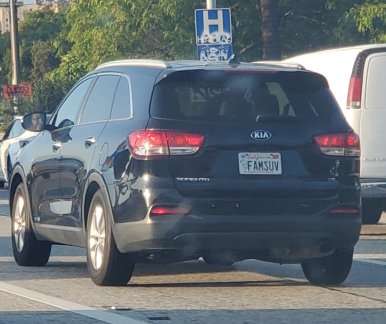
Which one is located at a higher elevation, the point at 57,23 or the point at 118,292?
the point at 118,292

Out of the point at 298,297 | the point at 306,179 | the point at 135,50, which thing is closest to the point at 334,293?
the point at 298,297

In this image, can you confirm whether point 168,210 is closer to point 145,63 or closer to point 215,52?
point 145,63

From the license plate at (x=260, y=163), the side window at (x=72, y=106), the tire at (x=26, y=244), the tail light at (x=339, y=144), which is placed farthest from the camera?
the tire at (x=26, y=244)

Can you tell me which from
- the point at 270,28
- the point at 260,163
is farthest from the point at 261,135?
the point at 270,28

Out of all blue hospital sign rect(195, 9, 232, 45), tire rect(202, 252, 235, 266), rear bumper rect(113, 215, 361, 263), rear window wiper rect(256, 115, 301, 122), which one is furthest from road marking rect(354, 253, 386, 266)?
blue hospital sign rect(195, 9, 232, 45)

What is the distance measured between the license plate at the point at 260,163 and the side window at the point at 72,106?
2054 millimetres

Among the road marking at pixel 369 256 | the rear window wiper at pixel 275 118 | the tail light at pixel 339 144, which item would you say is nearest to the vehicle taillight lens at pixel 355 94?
the road marking at pixel 369 256

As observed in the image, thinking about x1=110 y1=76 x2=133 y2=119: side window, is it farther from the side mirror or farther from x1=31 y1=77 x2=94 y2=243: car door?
the side mirror

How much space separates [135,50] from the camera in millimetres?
37531

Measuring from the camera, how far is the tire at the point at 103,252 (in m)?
7.93

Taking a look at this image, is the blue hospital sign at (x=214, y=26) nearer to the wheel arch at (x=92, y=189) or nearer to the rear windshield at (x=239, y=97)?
the wheel arch at (x=92, y=189)

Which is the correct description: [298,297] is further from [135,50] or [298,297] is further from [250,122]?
[135,50]

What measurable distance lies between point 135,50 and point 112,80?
2908 centimetres

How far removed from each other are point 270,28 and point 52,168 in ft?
62.3
